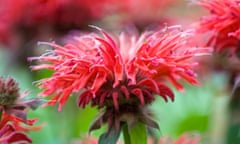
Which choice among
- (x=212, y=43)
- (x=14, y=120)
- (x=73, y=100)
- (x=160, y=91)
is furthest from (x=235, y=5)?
(x=73, y=100)

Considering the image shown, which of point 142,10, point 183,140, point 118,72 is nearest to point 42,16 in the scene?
point 142,10

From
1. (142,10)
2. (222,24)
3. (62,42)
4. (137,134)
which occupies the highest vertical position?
(142,10)

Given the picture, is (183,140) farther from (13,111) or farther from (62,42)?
(62,42)

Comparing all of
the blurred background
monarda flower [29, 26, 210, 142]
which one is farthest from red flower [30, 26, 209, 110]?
the blurred background

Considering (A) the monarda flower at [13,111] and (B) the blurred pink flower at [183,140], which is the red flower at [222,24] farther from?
(A) the monarda flower at [13,111]

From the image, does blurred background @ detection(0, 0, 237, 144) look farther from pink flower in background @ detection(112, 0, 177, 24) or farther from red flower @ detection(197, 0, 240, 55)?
red flower @ detection(197, 0, 240, 55)

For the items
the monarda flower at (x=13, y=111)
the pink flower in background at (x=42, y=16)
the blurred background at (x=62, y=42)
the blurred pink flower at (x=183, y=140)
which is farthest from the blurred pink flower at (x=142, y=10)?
the monarda flower at (x=13, y=111)

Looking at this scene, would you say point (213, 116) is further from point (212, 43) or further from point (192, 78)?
point (192, 78)
